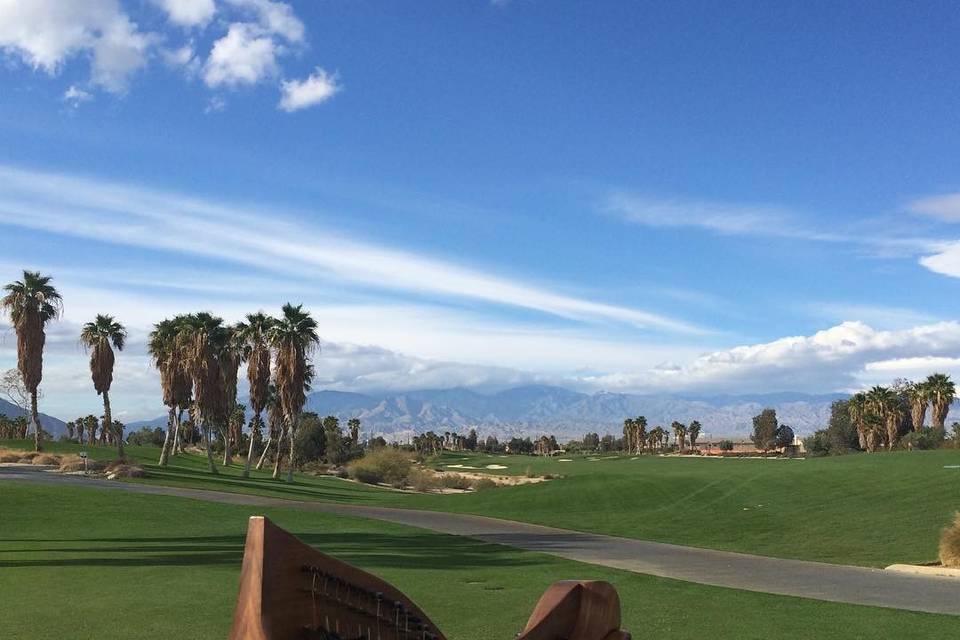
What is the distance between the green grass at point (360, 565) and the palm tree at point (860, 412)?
81.2m

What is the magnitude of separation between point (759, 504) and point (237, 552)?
27.0 meters

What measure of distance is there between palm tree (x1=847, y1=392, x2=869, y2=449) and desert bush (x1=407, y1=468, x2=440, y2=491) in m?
52.7

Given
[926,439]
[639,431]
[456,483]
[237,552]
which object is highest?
[926,439]

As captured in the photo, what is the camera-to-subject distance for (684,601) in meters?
14.9

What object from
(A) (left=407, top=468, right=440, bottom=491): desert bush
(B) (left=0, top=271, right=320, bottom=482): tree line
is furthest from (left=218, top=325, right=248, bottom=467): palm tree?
(A) (left=407, top=468, right=440, bottom=491): desert bush

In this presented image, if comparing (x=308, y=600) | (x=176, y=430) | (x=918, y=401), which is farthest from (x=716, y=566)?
(x=918, y=401)

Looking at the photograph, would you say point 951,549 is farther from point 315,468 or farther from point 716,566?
point 315,468

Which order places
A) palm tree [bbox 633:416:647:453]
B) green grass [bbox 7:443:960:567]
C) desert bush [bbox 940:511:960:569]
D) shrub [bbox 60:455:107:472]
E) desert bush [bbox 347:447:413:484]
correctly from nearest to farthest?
1. desert bush [bbox 940:511:960:569]
2. green grass [bbox 7:443:960:567]
3. shrub [bbox 60:455:107:472]
4. desert bush [bbox 347:447:413:484]
5. palm tree [bbox 633:416:647:453]

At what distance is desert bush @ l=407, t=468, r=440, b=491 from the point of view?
72.1 metres

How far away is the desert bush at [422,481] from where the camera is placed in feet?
236

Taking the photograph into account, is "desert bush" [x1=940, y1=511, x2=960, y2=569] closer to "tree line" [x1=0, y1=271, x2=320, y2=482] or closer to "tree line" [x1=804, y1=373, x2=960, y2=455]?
"tree line" [x1=0, y1=271, x2=320, y2=482]

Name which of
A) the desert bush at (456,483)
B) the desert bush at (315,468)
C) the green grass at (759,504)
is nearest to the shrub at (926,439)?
the green grass at (759,504)

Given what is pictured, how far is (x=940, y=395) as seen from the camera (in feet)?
287

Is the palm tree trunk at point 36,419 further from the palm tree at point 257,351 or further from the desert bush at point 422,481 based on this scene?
the desert bush at point 422,481
